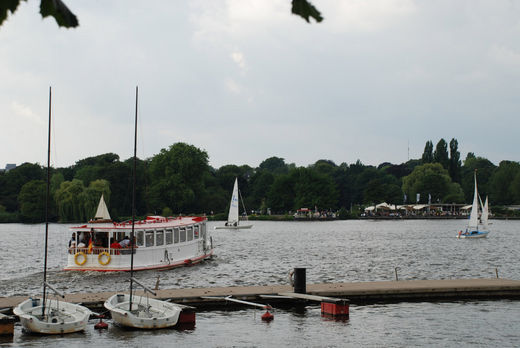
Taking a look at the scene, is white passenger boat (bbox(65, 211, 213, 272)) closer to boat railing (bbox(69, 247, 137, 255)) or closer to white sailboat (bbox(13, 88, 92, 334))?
boat railing (bbox(69, 247, 137, 255))

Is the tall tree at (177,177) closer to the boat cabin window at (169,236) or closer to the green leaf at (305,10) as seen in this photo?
the boat cabin window at (169,236)

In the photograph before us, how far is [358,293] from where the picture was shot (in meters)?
32.3

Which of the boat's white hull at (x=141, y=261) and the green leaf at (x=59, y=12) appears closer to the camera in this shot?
the green leaf at (x=59, y=12)

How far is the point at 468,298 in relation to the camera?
109 feet

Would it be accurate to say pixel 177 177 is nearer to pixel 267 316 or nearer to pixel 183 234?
pixel 183 234

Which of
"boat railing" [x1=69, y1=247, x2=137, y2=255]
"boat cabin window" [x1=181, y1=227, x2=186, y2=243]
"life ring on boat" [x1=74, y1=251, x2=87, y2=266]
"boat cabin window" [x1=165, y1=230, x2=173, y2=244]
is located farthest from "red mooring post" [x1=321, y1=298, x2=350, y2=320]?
"boat cabin window" [x1=181, y1=227, x2=186, y2=243]

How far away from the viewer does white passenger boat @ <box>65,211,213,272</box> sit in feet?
145

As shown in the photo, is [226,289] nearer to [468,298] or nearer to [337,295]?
[337,295]

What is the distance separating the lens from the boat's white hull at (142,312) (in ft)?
84.8

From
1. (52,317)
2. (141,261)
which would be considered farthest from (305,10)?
(141,261)

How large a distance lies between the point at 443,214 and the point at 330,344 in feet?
591

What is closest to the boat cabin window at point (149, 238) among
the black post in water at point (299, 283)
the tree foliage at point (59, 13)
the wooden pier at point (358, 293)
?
the wooden pier at point (358, 293)

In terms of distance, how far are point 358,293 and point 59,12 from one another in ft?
100

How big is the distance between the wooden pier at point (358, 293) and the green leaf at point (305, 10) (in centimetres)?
2754
